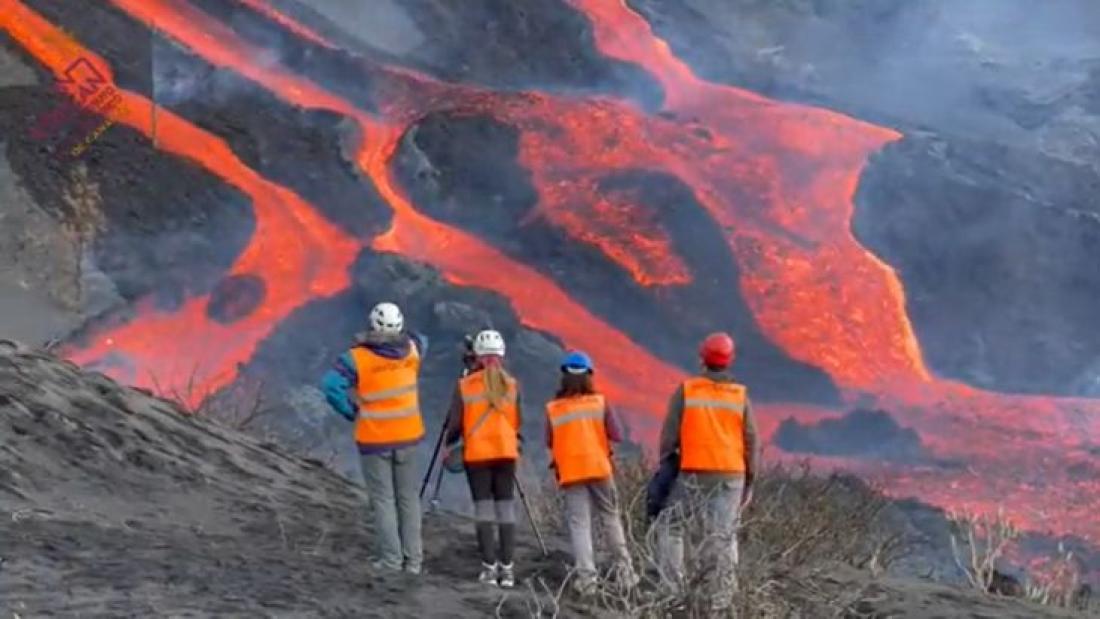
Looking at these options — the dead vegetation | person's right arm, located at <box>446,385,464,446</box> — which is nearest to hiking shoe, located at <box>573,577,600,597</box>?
person's right arm, located at <box>446,385,464,446</box>

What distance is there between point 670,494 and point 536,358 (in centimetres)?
1411

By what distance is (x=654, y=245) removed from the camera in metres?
24.7

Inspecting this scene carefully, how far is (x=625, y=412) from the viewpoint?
23062mm

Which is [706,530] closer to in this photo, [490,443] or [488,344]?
[490,443]

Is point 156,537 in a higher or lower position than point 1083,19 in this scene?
lower

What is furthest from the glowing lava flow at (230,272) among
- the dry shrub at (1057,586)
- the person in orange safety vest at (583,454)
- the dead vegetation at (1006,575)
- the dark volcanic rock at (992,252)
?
the person in orange safety vest at (583,454)

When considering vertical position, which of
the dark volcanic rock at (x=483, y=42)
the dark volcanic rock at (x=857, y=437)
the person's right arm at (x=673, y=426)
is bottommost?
the person's right arm at (x=673, y=426)

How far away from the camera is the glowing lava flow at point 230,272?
72.6ft

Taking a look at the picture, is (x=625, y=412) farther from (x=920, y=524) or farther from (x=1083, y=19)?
(x=1083, y=19)

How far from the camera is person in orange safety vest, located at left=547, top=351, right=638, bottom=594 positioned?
9062mm

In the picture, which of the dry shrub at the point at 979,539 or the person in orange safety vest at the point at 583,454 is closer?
the person in orange safety vest at the point at 583,454

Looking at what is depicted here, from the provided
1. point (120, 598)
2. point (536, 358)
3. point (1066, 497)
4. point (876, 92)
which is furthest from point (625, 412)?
point (120, 598)

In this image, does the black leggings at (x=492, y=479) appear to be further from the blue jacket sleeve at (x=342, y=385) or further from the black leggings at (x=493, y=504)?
the blue jacket sleeve at (x=342, y=385)

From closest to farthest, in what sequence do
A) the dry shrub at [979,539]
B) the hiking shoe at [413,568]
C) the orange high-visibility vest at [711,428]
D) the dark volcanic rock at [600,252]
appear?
the orange high-visibility vest at [711,428] → the hiking shoe at [413,568] → the dry shrub at [979,539] → the dark volcanic rock at [600,252]
